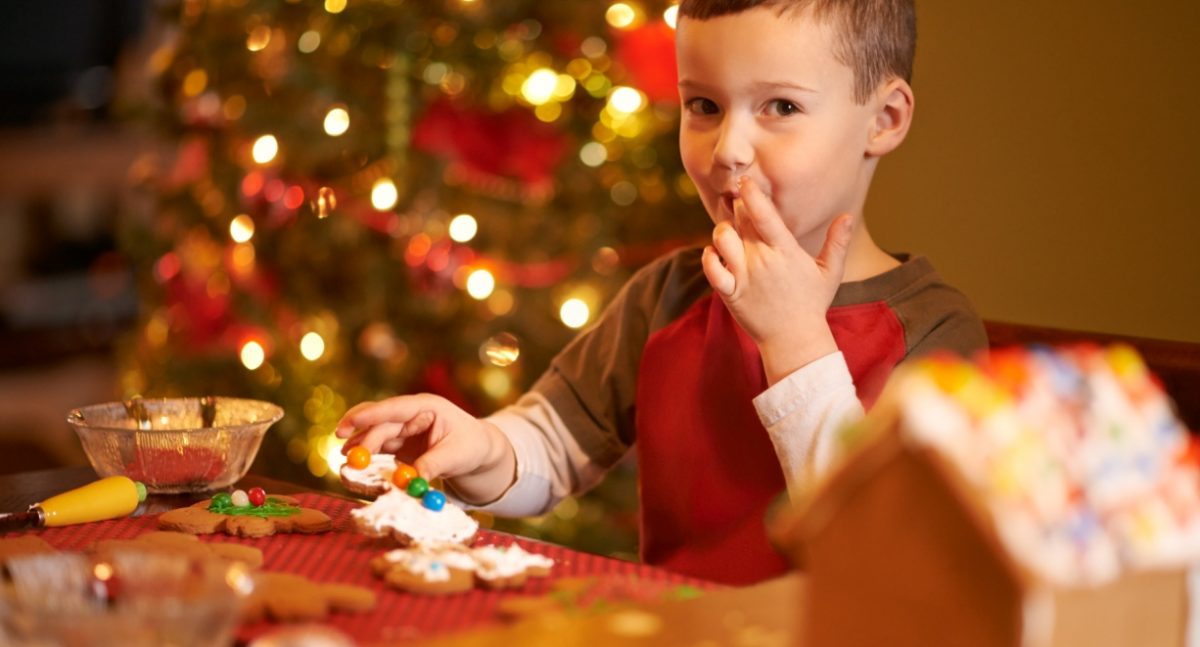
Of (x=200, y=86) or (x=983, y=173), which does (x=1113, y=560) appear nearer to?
(x=983, y=173)

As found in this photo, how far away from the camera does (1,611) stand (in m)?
0.74

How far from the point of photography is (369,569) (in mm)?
951

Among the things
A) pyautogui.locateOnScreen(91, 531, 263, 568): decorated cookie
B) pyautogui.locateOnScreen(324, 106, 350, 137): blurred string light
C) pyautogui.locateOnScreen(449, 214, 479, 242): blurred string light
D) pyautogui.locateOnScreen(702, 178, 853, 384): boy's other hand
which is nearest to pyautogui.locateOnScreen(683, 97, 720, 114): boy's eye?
pyautogui.locateOnScreen(702, 178, 853, 384): boy's other hand

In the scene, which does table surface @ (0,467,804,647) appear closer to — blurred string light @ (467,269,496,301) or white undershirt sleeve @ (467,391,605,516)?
white undershirt sleeve @ (467,391,605,516)

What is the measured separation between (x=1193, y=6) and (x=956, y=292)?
405 millimetres

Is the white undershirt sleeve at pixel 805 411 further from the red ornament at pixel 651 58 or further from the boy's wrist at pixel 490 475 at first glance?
the red ornament at pixel 651 58

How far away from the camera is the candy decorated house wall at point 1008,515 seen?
0.61 metres

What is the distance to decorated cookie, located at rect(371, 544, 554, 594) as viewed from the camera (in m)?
0.89

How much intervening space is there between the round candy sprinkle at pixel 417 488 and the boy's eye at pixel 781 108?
50cm

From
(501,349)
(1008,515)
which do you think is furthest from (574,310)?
(1008,515)

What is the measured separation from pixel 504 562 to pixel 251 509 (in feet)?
0.89

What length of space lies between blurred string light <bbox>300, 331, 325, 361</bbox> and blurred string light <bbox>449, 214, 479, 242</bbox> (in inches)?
16.8

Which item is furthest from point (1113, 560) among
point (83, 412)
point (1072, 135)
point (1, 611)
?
point (1072, 135)

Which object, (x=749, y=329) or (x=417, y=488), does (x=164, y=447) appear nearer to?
(x=417, y=488)
